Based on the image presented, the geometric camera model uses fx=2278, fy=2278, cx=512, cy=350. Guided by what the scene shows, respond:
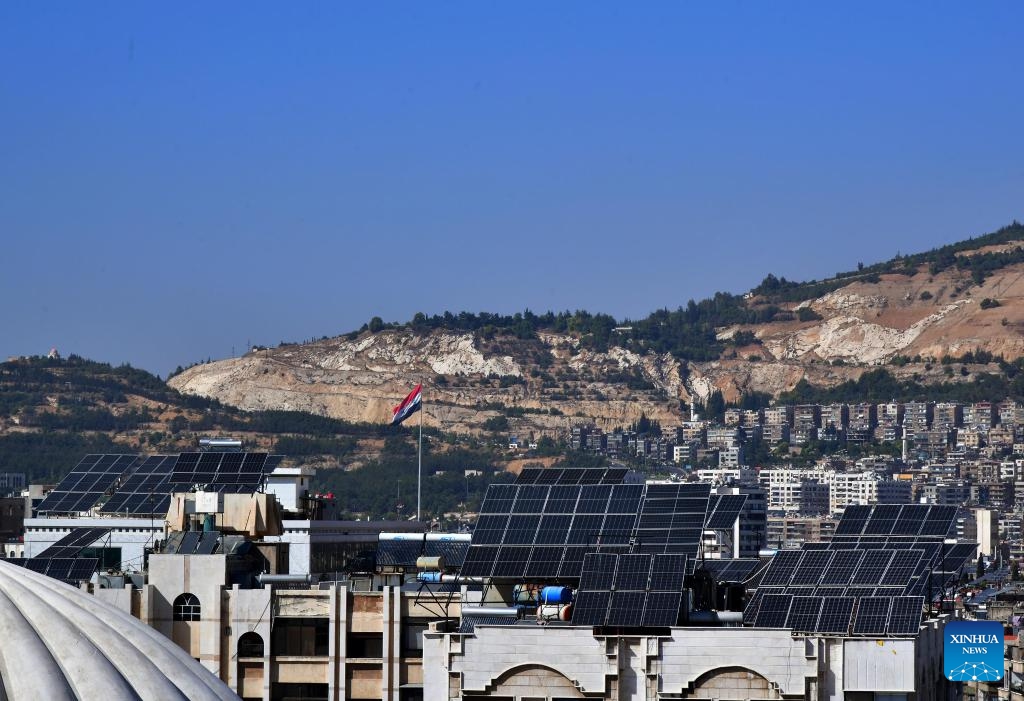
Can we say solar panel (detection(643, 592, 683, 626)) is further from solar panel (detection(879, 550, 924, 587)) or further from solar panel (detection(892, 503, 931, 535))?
solar panel (detection(892, 503, 931, 535))

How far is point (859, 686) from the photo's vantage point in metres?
39.6

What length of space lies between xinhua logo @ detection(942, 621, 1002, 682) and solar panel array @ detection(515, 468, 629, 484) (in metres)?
12.3

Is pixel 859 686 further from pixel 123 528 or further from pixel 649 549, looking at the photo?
pixel 123 528

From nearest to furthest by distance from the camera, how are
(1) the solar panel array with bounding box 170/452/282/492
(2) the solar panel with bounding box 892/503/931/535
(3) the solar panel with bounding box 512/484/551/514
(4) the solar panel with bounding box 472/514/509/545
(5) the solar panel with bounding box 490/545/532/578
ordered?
(5) the solar panel with bounding box 490/545/532/578 → (4) the solar panel with bounding box 472/514/509/545 → (3) the solar panel with bounding box 512/484/551/514 → (2) the solar panel with bounding box 892/503/931/535 → (1) the solar panel array with bounding box 170/452/282/492

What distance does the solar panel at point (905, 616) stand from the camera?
4094 centimetres

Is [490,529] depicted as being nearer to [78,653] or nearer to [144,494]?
[78,653]

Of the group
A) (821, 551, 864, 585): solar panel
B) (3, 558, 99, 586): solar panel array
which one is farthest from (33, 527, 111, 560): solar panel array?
(821, 551, 864, 585): solar panel

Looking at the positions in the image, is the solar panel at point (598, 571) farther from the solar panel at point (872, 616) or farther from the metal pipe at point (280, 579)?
the metal pipe at point (280, 579)

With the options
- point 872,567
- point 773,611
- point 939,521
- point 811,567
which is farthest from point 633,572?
point 939,521

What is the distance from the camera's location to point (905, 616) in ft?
136

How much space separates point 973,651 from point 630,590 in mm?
6532

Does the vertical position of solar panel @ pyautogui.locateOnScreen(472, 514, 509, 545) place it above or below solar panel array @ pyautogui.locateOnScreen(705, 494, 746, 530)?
below

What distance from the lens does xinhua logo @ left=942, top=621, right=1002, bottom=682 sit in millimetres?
41812

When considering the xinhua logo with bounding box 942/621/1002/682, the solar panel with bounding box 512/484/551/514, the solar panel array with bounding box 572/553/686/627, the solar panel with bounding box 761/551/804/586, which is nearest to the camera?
the solar panel array with bounding box 572/553/686/627
